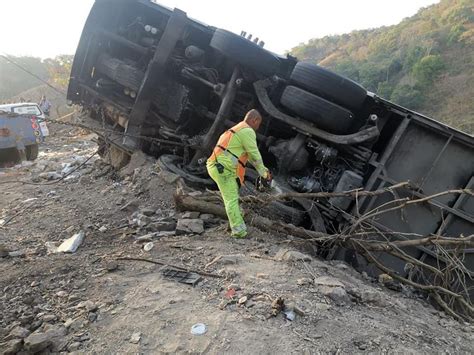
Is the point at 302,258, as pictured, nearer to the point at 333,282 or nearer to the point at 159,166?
the point at 333,282

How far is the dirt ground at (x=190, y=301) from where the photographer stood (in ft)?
7.92

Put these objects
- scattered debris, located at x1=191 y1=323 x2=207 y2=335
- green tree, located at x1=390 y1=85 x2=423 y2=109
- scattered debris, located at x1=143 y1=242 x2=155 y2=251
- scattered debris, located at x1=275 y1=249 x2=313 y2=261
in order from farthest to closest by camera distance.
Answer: green tree, located at x1=390 y1=85 x2=423 y2=109, scattered debris, located at x1=143 y1=242 x2=155 y2=251, scattered debris, located at x1=275 y1=249 x2=313 y2=261, scattered debris, located at x1=191 y1=323 x2=207 y2=335

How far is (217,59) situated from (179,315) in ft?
12.6

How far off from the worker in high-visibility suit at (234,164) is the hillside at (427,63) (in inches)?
701

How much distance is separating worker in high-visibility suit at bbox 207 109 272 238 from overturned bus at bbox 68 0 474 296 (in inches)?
29.3

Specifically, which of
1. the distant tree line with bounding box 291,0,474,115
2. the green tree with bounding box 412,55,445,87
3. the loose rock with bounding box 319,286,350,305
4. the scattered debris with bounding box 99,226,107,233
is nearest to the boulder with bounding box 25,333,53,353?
the loose rock with bounding box 319,286,350,305

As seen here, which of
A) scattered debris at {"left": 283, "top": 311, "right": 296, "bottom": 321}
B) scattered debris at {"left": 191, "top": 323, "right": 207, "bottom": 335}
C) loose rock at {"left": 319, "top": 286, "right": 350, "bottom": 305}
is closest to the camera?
scattered debris at {"left": 191, "top": 323, "right": 207, "bottom": 335}

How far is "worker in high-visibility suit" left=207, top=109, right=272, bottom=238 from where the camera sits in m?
4.10

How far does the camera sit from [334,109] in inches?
187

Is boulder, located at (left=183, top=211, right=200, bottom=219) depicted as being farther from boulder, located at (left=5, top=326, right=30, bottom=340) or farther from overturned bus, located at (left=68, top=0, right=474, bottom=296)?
boulder, located at (left=5, top=326, right=30, bottom=340)

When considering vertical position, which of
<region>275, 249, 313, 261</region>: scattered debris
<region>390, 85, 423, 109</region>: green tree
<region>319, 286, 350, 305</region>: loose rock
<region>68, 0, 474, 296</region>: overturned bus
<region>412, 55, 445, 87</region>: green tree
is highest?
<region>412, 55, 445, 87</region>: green tree

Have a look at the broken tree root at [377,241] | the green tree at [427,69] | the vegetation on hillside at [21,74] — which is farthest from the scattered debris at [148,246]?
the vegetation on hillside at [21,74]

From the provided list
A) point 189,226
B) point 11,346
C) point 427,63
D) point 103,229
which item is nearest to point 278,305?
point 11,346

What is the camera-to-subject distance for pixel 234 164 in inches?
164
